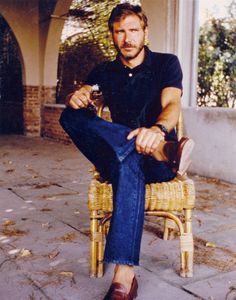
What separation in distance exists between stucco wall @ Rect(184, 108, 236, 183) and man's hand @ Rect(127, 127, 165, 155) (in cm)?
317

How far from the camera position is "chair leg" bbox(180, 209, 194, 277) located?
2184 millimetres

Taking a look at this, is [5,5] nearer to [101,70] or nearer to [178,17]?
[178,17]

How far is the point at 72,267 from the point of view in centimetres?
238

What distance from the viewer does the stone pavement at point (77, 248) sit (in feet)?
6.82

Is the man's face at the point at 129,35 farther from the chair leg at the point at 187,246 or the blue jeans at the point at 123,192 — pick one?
the chair leg at the point at 187,246

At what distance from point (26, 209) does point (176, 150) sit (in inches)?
87.9

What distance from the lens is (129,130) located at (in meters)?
1.96

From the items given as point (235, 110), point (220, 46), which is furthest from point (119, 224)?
point (220, 46)

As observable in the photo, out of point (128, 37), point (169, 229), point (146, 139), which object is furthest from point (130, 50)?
point (169, 229)

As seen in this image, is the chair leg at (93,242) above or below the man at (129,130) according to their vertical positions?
below

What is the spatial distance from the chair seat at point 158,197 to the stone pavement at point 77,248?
0.39 m

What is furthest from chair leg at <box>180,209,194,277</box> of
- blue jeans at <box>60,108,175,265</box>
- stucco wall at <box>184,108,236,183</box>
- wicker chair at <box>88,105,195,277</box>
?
stucco wall at <box>184,108,236,183</box>

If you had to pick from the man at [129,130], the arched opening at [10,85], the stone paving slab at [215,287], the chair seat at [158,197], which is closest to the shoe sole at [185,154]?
the man at [129,130]

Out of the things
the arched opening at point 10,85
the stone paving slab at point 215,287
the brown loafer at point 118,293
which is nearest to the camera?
the brown loafer at point 118,293
